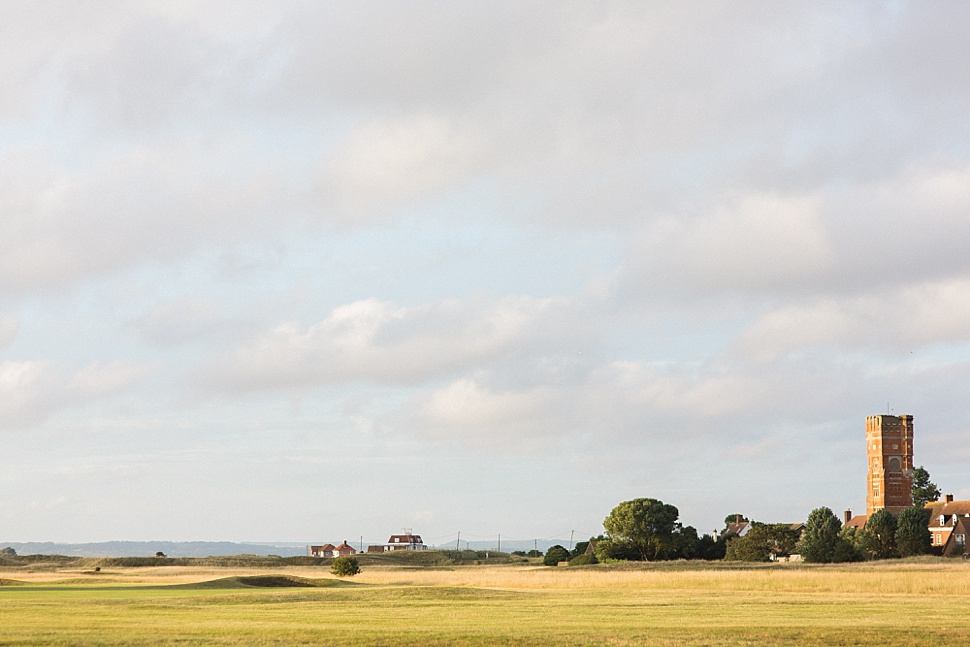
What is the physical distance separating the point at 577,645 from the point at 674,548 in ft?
344

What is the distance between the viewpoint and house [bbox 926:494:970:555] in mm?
153625

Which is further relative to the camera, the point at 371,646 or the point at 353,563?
the point at 353,563

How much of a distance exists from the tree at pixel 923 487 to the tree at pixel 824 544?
58268mm

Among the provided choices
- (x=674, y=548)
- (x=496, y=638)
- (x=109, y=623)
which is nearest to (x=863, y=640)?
(x=496, y=638)

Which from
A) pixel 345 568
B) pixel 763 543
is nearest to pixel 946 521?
pixel 763 543

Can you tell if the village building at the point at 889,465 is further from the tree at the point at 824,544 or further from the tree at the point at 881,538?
the tree at the point at 824,544

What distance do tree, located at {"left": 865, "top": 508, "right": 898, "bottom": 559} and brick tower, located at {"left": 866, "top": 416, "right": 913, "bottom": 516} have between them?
122 feet

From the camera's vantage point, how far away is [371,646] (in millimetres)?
31812

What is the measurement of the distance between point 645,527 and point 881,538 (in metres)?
34.1

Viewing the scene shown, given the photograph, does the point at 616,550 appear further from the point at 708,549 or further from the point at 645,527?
the point at 708,549

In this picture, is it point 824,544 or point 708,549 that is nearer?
point 824,544

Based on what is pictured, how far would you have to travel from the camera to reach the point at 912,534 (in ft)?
465

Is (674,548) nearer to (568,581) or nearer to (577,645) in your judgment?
(568,581)

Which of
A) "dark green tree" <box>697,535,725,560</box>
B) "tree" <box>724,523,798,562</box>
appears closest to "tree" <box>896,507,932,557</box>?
"tree" <box>724,523,798,562</box>
